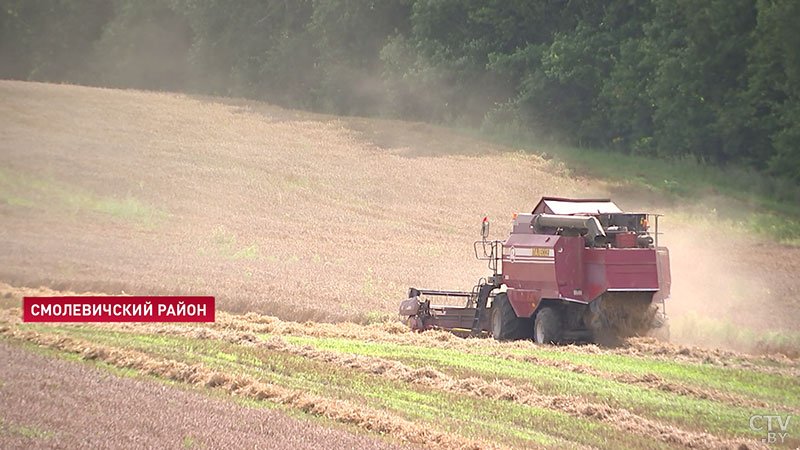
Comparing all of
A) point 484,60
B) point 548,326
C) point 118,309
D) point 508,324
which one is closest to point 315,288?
point 118,309

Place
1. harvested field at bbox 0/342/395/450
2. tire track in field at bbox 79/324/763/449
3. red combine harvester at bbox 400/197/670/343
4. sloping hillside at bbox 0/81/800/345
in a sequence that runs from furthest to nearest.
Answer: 1. sloping hillside at bbox 0/81/800/345
2. red combine harvester at bbox 400/197/670/343
3. tire track in field at bbox 79/324/763/449
4. harvested field at bbox 0/342/395/450

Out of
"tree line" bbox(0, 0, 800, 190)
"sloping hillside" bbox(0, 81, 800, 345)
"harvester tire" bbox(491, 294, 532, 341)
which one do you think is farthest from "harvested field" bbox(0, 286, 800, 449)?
"tree line" bbox(0, 0, 800, 190)

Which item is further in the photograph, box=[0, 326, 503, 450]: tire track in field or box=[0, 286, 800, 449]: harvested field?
Answer: box=[0, 286, 800, 449]: harvested field

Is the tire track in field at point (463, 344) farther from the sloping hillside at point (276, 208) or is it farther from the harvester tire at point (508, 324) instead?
the sloping hillside at point (276, 208)

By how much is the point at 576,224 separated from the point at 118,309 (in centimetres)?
845

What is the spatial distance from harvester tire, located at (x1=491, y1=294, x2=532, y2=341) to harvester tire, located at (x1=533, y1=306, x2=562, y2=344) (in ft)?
2.02

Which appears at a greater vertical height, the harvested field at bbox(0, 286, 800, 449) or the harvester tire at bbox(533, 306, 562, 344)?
the harvester tire at bbox(533, 306, 562, 344)

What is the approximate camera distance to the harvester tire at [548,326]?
1742 cm

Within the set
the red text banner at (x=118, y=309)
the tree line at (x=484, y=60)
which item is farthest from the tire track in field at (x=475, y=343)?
the tree line at (x=484, y=60)

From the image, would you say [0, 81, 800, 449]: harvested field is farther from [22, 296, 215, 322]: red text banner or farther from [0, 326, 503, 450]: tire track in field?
[22, 296, 215, 322]: red text banner

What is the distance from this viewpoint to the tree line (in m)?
37.9

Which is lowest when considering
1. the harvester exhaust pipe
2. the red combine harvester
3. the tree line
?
the red combine harvester

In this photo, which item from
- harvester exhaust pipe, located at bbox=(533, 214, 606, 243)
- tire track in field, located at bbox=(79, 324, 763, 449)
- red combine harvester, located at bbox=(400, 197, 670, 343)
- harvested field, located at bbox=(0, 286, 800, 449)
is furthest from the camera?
harvester exhaust pipe, located at bbox=(533, 214, 606, 243)

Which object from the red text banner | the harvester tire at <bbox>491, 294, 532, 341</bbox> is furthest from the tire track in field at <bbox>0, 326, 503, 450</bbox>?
the harvester tire at <bbox>491, 294, 532, 341</bbox>
